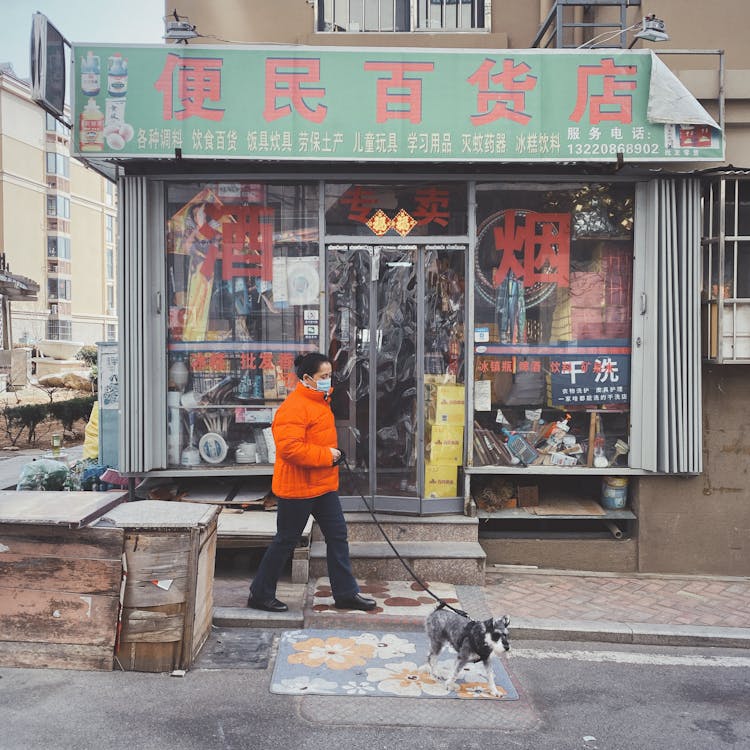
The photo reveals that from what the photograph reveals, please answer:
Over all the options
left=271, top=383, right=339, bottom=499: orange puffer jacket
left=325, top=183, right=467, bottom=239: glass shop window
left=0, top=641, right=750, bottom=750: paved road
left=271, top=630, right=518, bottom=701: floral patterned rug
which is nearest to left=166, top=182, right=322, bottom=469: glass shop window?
left=325, top=183, right=467, bottom=239: glass shop window

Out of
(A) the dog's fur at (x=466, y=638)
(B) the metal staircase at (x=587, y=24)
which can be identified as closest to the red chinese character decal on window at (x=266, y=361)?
(A) the dog's fur at (x=466, y=638)

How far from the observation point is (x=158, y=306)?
671 centimetres

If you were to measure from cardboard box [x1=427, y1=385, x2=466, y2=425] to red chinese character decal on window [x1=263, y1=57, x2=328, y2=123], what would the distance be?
2703mm

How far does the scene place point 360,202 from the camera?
684cm

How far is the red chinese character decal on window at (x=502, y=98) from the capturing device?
246 inches

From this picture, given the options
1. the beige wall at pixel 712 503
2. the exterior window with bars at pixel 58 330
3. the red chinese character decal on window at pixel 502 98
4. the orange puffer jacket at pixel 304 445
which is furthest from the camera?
the exterior window with bars at pixel 58 330

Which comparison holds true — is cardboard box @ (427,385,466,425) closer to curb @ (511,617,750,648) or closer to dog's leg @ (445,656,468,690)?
curb @ (511,617,750,648)

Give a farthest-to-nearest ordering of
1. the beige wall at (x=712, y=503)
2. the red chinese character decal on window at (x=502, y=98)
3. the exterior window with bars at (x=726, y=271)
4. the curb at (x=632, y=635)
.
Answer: the beige wall at (x=712, y=503) → the exterior window with bars at (x=726, y=271) → the red chinese character decal on window at (x=502, y=98) → the curb at (x=632, y=635)

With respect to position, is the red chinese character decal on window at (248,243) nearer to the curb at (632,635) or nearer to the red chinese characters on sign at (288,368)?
the red chinese characters on sign at (288,368)

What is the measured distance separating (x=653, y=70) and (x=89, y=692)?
6.20 meters

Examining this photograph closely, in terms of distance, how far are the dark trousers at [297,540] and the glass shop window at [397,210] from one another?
2.63 m

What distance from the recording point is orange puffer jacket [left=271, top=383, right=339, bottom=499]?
519 cm

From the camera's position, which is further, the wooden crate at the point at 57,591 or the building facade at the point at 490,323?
the building facade at the point at 490,323

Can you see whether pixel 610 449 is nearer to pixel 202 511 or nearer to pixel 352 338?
pixel 352 338
